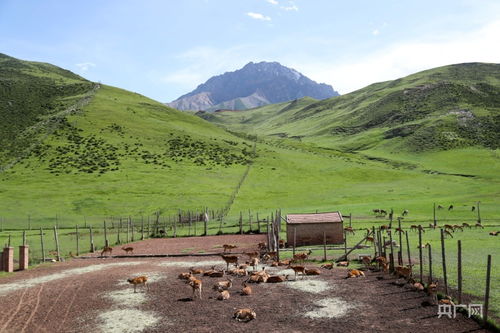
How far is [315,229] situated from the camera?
40.3 metres

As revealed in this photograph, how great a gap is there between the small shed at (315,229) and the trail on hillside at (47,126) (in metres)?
70.6

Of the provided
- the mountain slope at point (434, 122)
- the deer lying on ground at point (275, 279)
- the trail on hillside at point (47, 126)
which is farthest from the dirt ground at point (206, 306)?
the mountain slope at point (434, 122)

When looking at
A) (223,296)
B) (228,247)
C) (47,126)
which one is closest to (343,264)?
(223,296)

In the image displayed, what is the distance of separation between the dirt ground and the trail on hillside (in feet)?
240

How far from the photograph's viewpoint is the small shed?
40.0m

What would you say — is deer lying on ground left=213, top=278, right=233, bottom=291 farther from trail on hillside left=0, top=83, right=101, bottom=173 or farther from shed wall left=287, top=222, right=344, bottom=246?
trail on hillside left=0, top=83, right=101, bottom=173

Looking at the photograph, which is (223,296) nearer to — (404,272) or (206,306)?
(206,306)

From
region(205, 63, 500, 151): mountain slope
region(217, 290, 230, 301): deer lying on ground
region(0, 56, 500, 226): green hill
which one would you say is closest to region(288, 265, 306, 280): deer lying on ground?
region(217, 290, 230, 301): deer lying on ground

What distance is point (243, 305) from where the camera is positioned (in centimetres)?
1994

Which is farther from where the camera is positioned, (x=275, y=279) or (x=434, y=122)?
(x=434, y=122)

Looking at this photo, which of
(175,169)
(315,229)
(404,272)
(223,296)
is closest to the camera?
(223,296)

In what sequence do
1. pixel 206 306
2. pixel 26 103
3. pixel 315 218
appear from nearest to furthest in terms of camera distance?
pixel 206 306, pixel 315 218, pixel 26 103

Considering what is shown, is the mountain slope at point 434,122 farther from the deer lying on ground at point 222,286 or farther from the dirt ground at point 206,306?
the deer lying on ground at point 222,286

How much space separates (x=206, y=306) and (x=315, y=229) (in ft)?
71.3
